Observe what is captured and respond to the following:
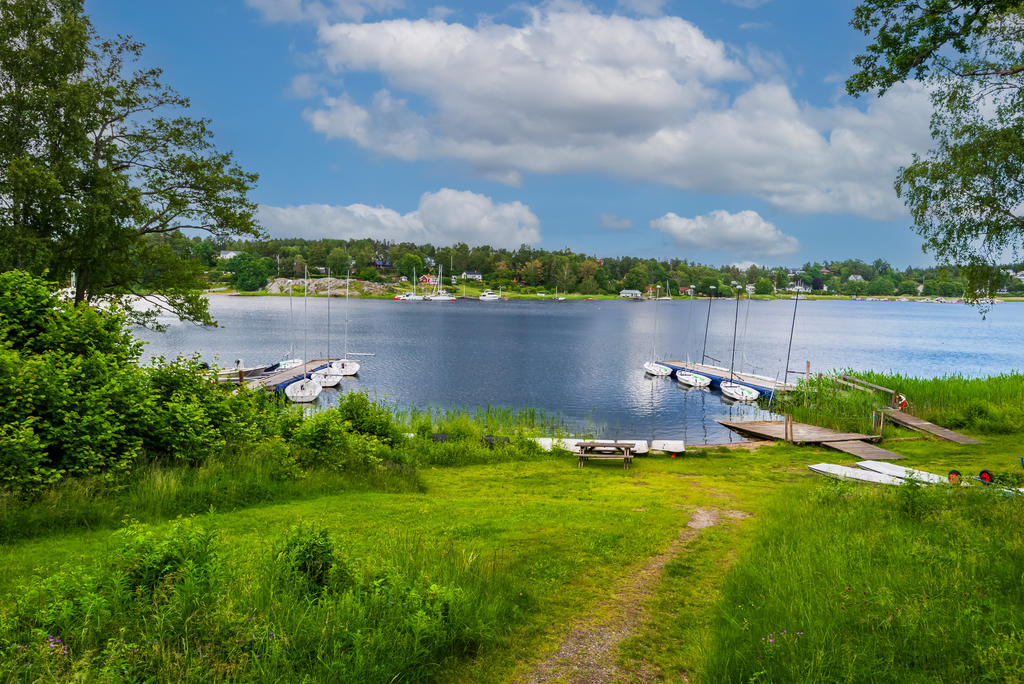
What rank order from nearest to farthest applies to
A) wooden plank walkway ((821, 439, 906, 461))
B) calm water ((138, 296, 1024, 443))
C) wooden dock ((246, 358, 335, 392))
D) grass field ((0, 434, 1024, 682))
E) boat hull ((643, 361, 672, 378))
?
grass field ((0, 434, 1024, 682)) → wooden plank walkway ((821, 439, 906, 461)) → wooden dock ((246, 358, 335, 392)) → calm water ((138, 296, 1024, 443)) → boat hull ((643, 361, 672, 378))

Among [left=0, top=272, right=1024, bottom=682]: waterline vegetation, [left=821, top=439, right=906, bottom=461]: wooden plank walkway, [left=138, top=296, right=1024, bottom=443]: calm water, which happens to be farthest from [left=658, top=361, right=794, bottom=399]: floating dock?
[left=0, top=272, right=1024, bottom=682]: waterline vegetation

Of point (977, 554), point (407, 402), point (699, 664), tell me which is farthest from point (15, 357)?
point (407, 402)

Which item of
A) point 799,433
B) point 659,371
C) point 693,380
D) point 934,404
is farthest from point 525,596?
point 659,371

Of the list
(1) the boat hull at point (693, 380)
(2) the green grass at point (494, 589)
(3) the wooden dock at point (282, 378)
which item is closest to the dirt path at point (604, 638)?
(2) the green grass at point (494, 589)

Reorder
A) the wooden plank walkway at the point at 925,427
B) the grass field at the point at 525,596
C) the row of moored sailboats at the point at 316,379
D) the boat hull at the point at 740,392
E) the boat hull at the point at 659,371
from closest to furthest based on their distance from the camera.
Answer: the grass field at the point at 525,596, the wooden plank walkway at the point at 925,427, the row of moored sailboats at the point at 316,379, the boat hull at the point at 740,392, the boat hull at the point at 659,371

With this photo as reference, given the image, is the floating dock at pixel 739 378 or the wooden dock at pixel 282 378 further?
the floating dock at pixel 739 378

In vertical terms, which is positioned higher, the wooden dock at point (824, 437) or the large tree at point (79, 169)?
the large tree at point (79, 169)

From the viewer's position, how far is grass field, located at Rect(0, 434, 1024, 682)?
525 cm

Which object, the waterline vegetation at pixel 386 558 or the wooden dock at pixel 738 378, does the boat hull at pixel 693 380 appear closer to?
the wooden dock at pixel 738 378

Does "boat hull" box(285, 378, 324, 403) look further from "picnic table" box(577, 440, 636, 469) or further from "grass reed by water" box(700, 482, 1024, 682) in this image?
"grass reed by water" box(700, 482, 1024, 682)

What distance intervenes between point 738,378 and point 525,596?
44122mm

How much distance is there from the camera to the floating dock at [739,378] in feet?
140

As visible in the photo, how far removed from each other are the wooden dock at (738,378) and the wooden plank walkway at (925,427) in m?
12.4

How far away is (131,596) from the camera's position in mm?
5855
